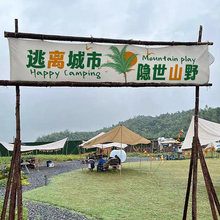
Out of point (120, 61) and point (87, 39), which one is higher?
point (87, 39)

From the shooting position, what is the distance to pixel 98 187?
7.19 meters

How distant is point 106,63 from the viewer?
10.9 ft

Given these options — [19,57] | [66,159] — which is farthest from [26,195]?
[66,159]

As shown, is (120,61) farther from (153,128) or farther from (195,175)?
(153,128)

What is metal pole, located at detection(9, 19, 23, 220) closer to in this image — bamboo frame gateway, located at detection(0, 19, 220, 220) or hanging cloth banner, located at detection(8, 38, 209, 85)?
bamboo frame gateway, located at detection(0, 19, 220, 220)

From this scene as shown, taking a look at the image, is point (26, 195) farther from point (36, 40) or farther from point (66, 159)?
point (66, 159)

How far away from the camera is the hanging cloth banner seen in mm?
3104

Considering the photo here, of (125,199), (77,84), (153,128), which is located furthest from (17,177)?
(153,128)

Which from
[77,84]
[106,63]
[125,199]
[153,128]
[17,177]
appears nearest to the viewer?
[17,177]

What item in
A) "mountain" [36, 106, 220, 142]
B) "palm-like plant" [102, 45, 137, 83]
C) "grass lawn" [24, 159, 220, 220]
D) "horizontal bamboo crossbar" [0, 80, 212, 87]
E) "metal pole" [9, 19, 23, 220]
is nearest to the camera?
"metal pole" [9, 19, 23, 220]

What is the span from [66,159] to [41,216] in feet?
46.0

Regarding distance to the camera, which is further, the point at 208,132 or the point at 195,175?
the point at 208,132

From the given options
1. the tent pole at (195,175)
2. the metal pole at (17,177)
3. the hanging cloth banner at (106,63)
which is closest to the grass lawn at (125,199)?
the tent pole at (195,175)

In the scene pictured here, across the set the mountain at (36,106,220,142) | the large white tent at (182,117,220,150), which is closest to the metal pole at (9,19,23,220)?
the large white tent at (182,117,220,150)
